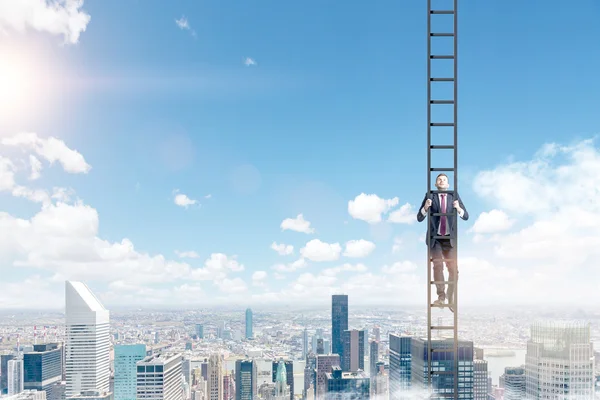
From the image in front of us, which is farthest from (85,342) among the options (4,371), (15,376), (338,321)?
(338,321)

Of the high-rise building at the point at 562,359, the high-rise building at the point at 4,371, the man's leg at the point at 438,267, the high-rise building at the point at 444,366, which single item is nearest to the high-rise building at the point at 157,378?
the high-rise building at the point at 4,371

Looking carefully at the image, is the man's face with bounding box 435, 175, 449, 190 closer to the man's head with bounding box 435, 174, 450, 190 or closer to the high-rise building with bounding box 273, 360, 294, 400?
the man's head with bounding box 435, 174, 450, 190

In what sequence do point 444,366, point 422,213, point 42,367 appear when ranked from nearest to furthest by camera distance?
point 422,213
point 444,366
point 42,367

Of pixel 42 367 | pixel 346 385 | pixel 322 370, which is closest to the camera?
pixel 346 385

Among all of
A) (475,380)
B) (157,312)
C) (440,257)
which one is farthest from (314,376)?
(440,257)

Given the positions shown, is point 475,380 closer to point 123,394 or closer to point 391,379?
point 391,379

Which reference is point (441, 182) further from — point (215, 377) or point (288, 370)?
point (215, 377)
